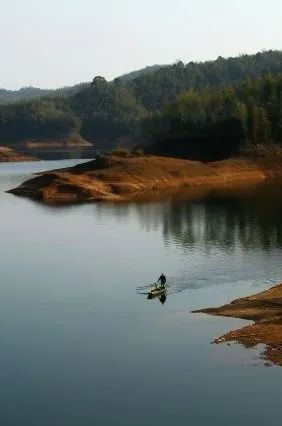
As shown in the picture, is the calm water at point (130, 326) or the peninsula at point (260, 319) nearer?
the calm water at point (130, 326)

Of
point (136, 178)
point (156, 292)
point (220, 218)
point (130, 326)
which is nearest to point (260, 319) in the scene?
point (130, 326)

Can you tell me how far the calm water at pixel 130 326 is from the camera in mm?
32156

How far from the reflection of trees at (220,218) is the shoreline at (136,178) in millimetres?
12202

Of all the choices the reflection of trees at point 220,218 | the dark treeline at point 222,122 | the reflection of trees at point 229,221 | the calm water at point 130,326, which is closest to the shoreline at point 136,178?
the dark treeline at point 222,122

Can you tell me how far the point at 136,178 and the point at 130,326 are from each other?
91174mm

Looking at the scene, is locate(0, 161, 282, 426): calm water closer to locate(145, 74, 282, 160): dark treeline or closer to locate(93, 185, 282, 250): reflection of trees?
locate(93, 185, 282, 250): reflection of trees

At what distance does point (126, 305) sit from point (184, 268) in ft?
42.3

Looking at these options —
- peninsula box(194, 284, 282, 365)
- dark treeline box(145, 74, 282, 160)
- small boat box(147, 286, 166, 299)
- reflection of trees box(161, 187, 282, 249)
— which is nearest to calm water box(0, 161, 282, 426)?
reflection of trees box(161, 187, 282, 249)

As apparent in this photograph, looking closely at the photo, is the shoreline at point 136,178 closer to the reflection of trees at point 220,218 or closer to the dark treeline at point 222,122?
the dark treeline at point 222,122

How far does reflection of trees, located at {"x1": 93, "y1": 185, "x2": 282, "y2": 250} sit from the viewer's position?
74.7 meters

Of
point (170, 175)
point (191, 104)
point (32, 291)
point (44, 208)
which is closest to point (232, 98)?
point (191, 104)

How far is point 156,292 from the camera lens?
168 feet

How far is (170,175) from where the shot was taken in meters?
140

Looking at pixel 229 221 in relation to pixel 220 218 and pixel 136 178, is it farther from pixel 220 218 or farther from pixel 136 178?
pixel 136 178
